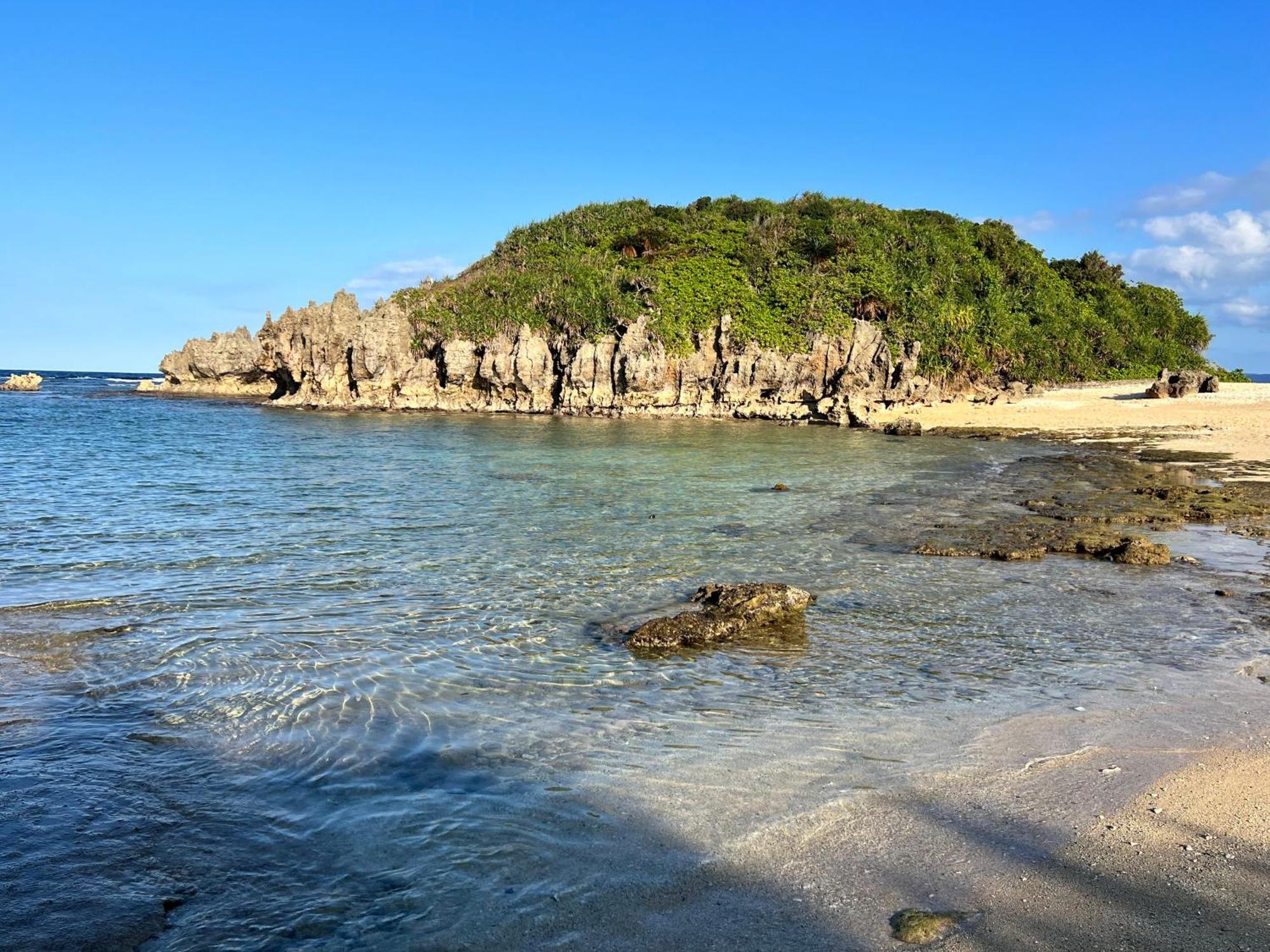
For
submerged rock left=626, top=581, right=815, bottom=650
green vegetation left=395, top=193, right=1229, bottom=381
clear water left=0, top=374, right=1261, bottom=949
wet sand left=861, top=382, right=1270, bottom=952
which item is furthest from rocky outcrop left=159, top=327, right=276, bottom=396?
wet sand left=861, top=382, right=1270, bottom=952

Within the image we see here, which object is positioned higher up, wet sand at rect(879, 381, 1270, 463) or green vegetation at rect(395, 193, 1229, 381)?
green vegetation at rect(395, 193, 1229, 381)

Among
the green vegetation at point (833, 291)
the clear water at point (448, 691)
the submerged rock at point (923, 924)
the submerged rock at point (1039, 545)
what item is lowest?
the clear water at point (448, 691)

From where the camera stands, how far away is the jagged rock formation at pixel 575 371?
49844mm

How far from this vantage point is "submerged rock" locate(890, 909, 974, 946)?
3.86 m

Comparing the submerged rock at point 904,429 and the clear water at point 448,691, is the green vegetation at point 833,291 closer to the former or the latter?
the submerged rock at point 904,429

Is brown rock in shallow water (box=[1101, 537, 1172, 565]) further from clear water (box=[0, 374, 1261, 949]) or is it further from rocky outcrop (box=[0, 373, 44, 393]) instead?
rocky outcrop (box=[0, 373, 44, 393])

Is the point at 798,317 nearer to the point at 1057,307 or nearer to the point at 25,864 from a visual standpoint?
the point at 1057,307

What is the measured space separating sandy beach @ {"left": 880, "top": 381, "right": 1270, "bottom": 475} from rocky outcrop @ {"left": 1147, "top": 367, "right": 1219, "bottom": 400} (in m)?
0.59

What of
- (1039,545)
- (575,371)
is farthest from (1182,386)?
(1039,545)

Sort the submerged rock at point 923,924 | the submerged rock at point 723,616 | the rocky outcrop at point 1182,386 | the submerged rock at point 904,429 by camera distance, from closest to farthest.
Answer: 1. the submerged rock at point 923,924
2. the submerged rock at point 723,616
3. the submerged rock at point 904,429
4. the rocky outcrop at point 1182,386

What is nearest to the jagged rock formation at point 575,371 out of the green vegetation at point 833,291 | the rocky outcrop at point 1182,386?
the green vegetation at point 833,291

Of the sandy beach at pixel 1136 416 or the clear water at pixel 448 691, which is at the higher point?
the sandy beach at pixel 1136 416

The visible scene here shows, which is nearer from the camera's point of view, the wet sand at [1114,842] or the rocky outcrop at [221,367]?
the wet sand at [1114,842]

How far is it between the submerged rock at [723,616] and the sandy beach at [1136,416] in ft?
73.8
